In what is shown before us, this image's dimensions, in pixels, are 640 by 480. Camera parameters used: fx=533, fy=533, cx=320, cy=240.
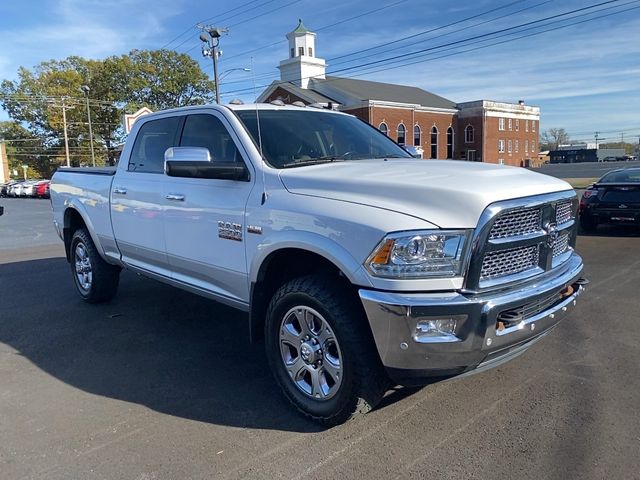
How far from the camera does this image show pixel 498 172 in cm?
346

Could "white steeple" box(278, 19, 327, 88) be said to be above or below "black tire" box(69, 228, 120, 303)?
above

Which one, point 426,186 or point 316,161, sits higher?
point 316,161

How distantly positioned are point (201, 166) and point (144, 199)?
1.43m

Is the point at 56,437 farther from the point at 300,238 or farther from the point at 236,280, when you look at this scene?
the point at 300,238

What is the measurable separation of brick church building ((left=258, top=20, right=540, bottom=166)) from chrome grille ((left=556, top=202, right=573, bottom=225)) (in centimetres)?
4943

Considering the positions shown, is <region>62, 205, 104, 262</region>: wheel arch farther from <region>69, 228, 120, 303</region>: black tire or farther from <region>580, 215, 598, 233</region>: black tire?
<region>580, 215, 598, 233</region>: black tire

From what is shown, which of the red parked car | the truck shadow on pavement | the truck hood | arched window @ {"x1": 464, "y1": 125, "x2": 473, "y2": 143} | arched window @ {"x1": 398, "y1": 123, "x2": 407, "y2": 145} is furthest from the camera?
arched window @ {"x1": 464, "y1": 125, "x2": 473, "y2": 143}

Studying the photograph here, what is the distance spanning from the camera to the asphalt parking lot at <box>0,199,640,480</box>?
2.93m

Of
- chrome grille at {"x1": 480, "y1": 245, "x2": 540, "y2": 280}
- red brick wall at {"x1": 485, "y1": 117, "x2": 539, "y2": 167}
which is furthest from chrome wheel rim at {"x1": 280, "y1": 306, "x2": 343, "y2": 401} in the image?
red brick wall at {"x1": 485, "y1": 117, "x2": 539, "y2": 167}

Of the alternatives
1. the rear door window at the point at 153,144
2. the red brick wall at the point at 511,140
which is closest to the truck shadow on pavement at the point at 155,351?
the rear door window at the point at 153,144

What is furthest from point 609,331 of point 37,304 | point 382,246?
point 37,304

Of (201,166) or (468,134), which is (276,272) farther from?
(468,134)

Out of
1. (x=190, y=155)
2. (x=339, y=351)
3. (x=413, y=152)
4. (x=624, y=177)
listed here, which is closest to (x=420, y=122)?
(x=624, y=177)

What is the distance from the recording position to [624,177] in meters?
11.0
